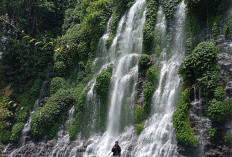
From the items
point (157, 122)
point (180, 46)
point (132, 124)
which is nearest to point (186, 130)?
point (157, 122)

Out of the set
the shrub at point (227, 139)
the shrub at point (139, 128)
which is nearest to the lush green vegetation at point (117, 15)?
the shrub at point (139, 128)

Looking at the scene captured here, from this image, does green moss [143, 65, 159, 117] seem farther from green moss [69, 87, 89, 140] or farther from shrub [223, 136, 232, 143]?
green moss [69, 87, 89, 140]

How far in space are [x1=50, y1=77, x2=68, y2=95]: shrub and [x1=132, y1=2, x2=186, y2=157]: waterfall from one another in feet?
29.1

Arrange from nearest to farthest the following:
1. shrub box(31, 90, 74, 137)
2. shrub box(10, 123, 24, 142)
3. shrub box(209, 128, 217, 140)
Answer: shrub box(209, 128, 217, 140)
shrub box(31, 90, 74, 137)
shrub box(10, 123, 24, 142)

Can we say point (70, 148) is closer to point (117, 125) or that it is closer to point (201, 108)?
point (117, 125)

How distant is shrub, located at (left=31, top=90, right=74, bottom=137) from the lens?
18.2 metres

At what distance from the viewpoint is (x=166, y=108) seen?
12594 mm

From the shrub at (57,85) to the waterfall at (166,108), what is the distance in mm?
8877

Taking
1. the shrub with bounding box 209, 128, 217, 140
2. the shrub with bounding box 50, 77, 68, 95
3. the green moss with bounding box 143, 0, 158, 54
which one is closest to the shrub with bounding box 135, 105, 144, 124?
the green moss with bounding box 143, 0, 158, 54

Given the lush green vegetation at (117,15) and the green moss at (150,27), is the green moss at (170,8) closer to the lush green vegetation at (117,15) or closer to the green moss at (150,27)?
the green moss at (150,27)

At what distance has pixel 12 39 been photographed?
82.1 feet

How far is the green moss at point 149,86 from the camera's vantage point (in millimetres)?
13617

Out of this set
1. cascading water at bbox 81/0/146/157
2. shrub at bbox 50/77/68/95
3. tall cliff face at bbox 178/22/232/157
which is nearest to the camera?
tall cliff face at bbox 178/22/232/157

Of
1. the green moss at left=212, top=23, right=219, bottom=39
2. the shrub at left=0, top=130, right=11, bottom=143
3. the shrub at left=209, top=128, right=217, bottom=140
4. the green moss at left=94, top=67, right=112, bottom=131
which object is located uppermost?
the green moss at left=212, top=23, right=219, bottom=39
